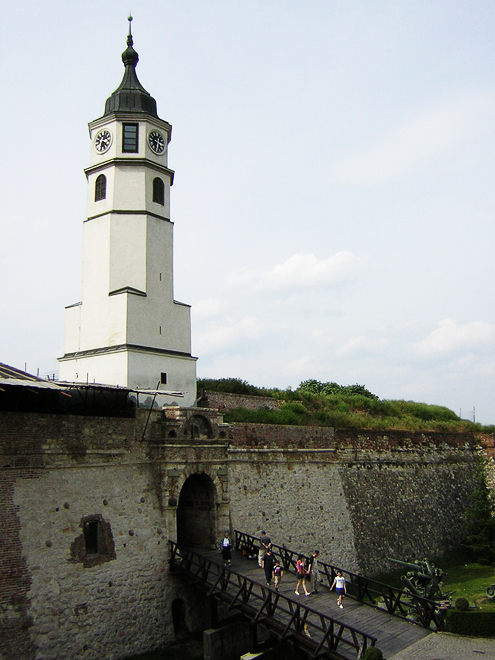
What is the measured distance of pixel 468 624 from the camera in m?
17.5

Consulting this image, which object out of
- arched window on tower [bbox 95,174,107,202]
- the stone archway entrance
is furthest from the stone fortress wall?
arched window on tower [bbox 95,174,107,202]

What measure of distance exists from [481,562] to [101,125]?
27.1 m

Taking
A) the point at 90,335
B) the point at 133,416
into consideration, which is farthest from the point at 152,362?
the point at 133,416

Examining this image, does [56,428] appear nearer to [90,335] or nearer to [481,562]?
[90,335]

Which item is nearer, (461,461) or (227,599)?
(227,599)

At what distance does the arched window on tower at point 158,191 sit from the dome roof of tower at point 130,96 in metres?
3.06

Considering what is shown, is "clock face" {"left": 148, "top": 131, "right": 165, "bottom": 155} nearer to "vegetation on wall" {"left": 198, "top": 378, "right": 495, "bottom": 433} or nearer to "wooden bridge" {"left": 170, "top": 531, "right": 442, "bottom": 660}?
"vegetation on wall" {"left": 198, "top": 378, "right": 495, "bottom": 433}

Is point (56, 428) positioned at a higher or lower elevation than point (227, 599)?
higher

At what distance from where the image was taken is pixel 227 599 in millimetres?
17438

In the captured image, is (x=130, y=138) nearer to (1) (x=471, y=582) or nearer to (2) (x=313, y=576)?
(2) (x=313, y=576)

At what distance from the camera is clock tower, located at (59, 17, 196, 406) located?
25188 mm

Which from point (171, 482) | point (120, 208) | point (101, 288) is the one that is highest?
point (120, 208)

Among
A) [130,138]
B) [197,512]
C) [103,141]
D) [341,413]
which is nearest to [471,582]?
[341,413]

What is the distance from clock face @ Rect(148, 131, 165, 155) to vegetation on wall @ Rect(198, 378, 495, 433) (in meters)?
11.4
